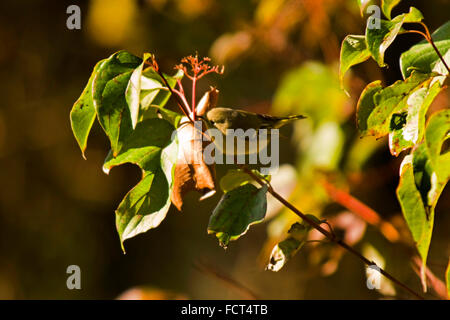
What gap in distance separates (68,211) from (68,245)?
20 cm

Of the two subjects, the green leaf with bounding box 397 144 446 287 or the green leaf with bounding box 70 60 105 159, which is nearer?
the green leaf with bounding box 397 144 446 287

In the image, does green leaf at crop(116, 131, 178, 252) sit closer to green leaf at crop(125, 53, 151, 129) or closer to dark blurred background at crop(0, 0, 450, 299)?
green leaf at crop(125, 53, 151, 129)

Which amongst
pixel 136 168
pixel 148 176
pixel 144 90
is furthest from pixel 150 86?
pixel 136 168

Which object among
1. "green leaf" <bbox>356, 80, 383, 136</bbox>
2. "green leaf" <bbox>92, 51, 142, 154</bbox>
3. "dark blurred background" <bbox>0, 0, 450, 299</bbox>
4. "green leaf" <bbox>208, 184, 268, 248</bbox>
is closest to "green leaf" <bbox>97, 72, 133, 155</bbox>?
"green leaf" <bbox>92, 51, 142, 154</bbox>

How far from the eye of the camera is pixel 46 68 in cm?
278

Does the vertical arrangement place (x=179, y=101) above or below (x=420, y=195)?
above

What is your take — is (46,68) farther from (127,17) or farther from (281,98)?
(281,98)

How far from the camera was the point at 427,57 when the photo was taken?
62cm

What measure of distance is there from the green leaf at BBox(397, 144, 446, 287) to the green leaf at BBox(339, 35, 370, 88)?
129 millimetres

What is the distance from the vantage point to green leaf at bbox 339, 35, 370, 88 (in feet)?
2.00

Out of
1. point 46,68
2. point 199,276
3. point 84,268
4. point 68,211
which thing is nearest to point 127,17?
point 46,68

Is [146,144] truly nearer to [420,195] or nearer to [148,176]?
[148,176]

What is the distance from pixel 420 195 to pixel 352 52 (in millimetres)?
183

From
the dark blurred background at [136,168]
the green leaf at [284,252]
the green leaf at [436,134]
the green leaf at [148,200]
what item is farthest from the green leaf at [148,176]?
the dark blurred background at [136,168]
